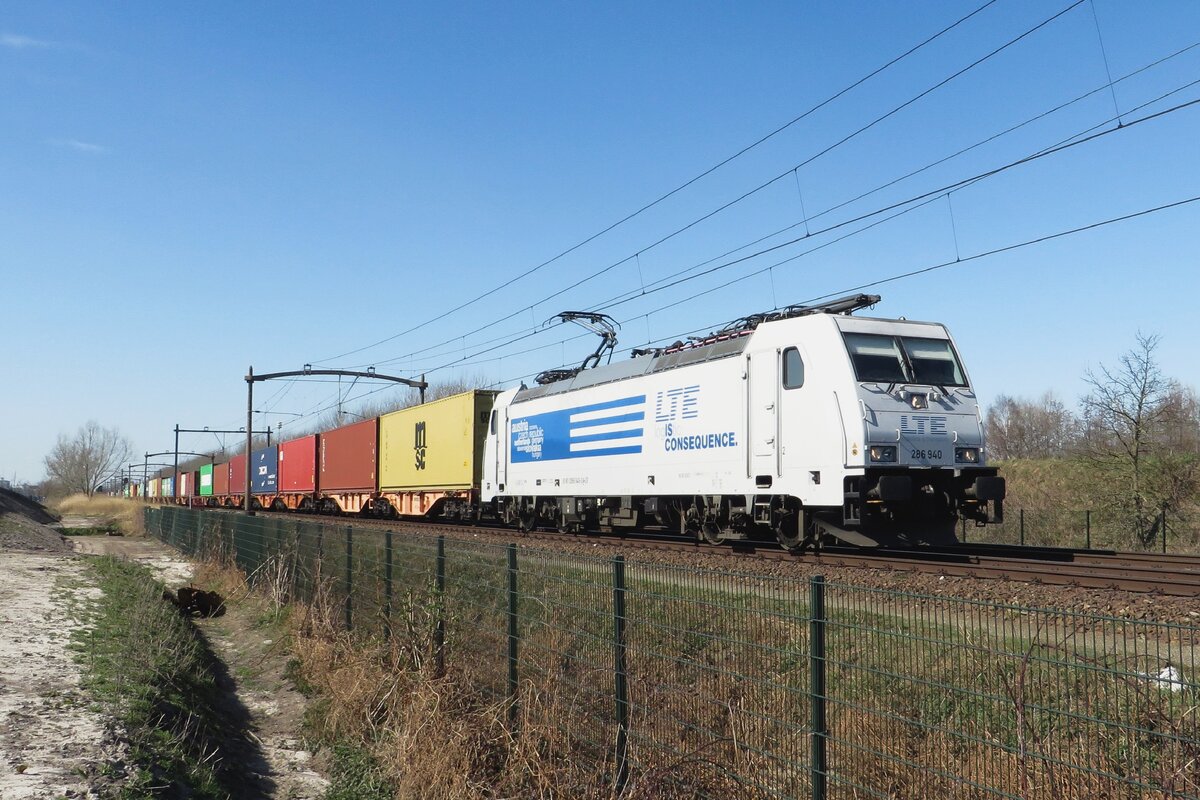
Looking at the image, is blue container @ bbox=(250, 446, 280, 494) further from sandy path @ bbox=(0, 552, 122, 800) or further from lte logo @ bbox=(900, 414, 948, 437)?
lte logo @ bbox=(900, 414, 948, 437)

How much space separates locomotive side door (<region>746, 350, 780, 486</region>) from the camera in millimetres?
13930

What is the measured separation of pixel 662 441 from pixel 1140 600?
28.0 feet

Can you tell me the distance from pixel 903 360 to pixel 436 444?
1796 cm

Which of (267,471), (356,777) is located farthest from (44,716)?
(267,471)

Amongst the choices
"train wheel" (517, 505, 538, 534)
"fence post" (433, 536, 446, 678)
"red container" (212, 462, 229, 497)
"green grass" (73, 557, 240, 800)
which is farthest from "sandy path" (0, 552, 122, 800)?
"red container" (212, 462, 229, 497)

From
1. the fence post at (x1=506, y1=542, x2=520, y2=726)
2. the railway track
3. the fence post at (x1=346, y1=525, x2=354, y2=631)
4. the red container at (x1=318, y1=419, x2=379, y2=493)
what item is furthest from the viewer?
the red container at (x1=318, y1=419, x2=379, y2=493)

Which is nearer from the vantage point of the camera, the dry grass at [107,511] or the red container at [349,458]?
the red container at [349,458]

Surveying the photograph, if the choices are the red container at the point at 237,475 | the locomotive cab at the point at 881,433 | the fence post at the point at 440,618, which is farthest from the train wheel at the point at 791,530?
the red container at the point at 237,475

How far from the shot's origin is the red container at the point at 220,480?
55750 millimetres

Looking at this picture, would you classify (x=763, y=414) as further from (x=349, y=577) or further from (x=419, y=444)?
(x=419, y=444)

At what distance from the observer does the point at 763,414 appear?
46.4ft

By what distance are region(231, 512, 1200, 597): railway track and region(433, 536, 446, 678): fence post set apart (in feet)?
20.6

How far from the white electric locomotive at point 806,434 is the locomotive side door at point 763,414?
0.07 ft

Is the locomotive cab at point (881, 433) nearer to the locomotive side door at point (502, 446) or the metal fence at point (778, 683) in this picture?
the metal fence at point (778, 683)
